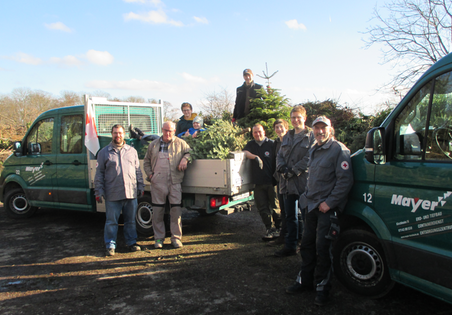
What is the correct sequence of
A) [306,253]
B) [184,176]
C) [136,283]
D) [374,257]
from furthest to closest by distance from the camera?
[184,176], [136,283], [306,253], [374,257]

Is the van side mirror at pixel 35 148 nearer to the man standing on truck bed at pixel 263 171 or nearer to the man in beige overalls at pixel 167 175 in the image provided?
the man in beige overalls at pixel 167 175

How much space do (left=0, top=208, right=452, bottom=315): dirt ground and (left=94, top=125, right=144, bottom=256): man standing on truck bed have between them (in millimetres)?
333

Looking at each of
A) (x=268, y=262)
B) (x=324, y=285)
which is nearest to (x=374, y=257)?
(x=324, y=285)

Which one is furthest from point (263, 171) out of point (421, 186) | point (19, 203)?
point (19, 203)

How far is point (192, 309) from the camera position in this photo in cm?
338

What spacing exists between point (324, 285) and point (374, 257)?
577 millimetres

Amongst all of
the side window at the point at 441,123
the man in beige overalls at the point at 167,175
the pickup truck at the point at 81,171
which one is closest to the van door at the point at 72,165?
the pickup truck at the point at 81,171

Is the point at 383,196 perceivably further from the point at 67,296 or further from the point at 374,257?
the point at 67,296

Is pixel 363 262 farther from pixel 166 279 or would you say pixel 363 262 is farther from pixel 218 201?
pixel 218 201

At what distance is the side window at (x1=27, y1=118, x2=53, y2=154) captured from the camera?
6.98m

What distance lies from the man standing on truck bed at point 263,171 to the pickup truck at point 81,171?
201mm

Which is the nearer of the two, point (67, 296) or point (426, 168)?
point (426, 168)

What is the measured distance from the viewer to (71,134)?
6.64 m

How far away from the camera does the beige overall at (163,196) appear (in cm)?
528
